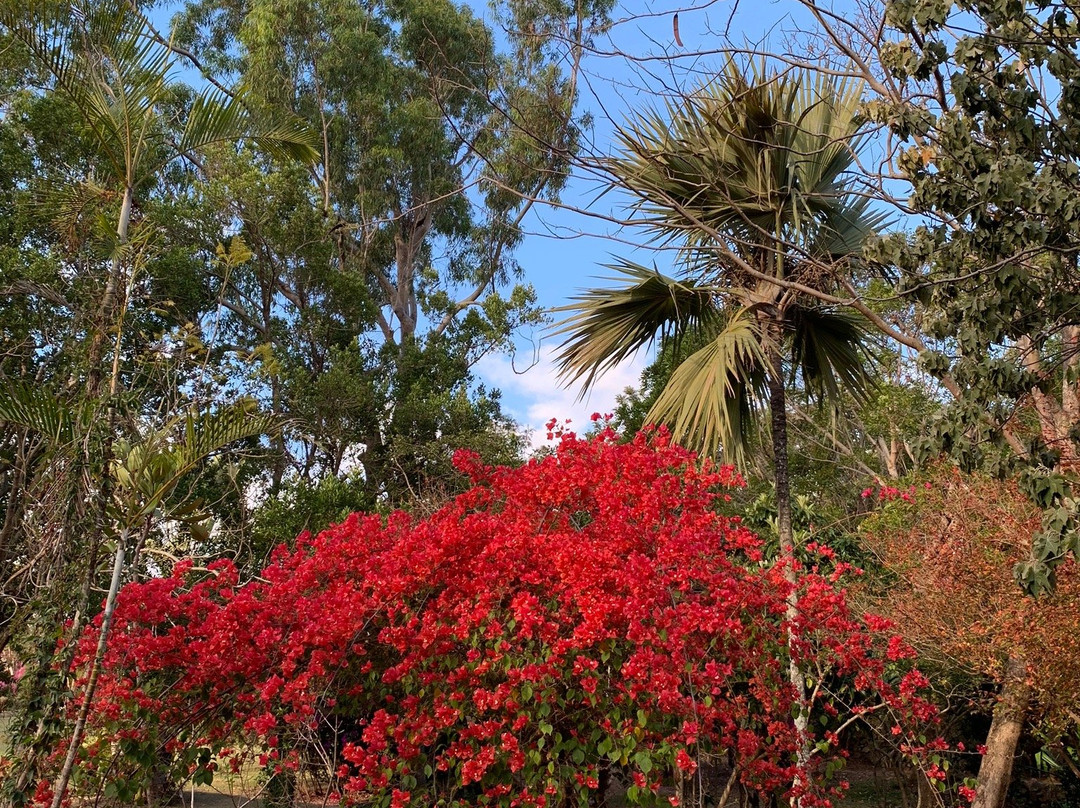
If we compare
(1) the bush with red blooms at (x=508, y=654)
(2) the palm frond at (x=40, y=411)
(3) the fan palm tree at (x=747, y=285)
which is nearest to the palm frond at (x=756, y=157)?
(3) the fan palm tree at (x=747, y=285)

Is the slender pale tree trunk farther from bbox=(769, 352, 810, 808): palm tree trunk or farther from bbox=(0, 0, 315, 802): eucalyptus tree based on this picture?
bbox=(769, 352, 810, 808): palm tree trunk

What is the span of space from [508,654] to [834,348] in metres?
3.39

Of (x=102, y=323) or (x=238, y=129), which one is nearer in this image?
(x=102, y=323)

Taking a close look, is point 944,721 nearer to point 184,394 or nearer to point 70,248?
point 184,394

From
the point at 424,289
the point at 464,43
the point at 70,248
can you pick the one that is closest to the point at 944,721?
the point at 70,248

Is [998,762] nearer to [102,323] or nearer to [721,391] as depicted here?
[721,391]

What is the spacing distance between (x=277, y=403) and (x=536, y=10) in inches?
360

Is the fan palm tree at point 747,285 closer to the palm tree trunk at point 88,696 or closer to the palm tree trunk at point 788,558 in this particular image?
the palm tree trunk at point 788,558

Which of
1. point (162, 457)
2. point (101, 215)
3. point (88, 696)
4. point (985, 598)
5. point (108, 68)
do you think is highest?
point (108, 68)

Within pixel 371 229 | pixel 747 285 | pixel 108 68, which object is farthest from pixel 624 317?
pixel 371 229

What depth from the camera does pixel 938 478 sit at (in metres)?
7.34

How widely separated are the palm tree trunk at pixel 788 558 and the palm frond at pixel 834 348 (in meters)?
0.51

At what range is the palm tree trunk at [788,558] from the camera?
→ 189 inches

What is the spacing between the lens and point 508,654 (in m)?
4.39
